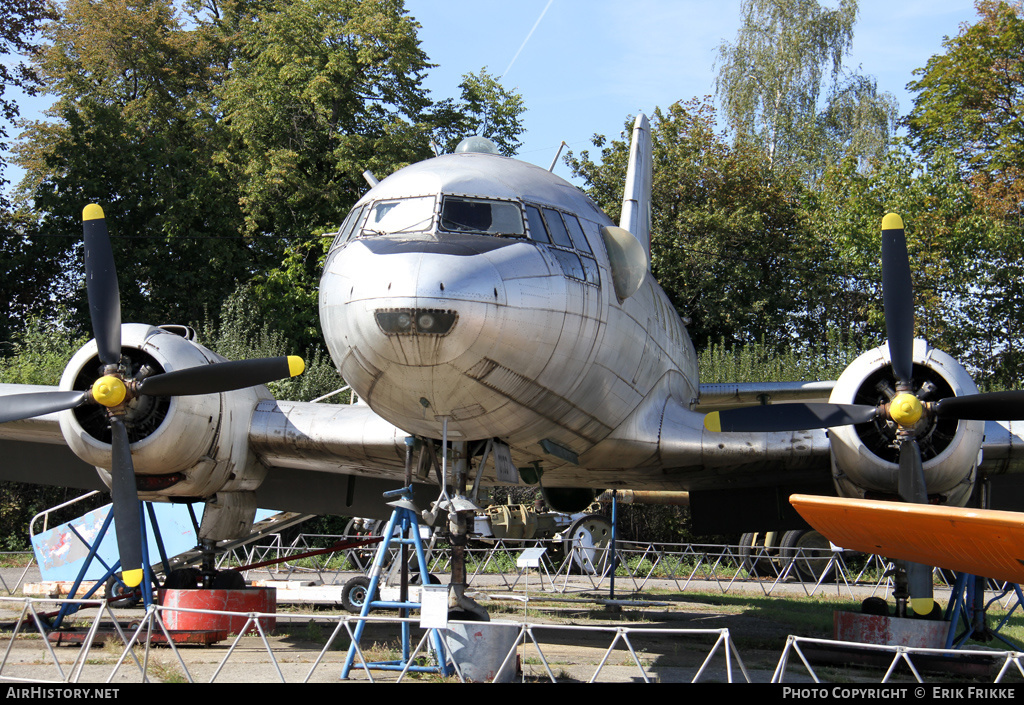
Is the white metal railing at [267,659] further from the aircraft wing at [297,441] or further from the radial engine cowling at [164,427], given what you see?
the aircraft wing at [297,441]

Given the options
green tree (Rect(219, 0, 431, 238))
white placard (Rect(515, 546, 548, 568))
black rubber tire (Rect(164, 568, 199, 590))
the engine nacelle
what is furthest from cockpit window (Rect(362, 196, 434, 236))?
green tree (Rect(219, 0, 431, 238))

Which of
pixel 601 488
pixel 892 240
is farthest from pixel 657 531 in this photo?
pixel 892 240

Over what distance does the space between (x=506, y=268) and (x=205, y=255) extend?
29.0m

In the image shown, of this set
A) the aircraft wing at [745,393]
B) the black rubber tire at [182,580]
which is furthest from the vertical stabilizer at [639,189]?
the black rubber tire at [182,580]

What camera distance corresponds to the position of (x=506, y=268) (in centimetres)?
777

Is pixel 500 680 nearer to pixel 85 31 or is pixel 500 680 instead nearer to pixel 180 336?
pixel 180 336

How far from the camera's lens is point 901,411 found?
30.6 ft

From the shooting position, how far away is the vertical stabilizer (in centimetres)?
1463

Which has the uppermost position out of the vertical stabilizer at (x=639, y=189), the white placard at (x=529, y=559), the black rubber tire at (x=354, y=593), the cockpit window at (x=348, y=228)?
the vertical stabilizer at (x=639, y=189)

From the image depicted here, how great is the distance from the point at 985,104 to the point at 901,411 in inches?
1123

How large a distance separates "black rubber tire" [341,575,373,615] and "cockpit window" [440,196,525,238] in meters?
8.63

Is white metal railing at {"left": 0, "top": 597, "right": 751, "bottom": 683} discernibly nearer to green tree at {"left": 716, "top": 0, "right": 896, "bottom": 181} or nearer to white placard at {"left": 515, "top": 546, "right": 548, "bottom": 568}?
white placard at {"left": 515, "top": 546, "right": 548, "bottom": 568}

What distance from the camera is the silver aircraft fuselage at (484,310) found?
7.35m

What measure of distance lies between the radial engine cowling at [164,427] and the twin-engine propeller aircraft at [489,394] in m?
0.03
